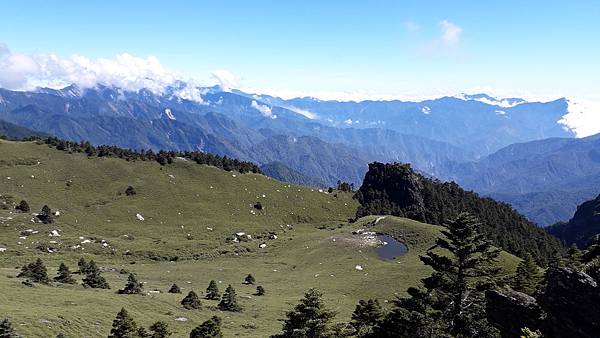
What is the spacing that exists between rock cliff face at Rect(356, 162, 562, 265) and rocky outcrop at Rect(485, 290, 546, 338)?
122 meters

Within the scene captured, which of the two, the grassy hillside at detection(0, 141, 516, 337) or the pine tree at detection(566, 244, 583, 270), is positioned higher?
the pine tree at detection(566, 244, 583, 270)

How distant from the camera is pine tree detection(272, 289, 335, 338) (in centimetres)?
2914

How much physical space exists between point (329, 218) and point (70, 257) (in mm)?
82469

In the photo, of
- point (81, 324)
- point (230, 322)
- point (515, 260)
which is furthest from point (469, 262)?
point (515, 260)

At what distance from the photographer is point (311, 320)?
95.6 feet

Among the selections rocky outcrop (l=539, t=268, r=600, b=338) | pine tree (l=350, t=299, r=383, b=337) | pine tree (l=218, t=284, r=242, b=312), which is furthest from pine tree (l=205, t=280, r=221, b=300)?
rocky outcrop (l=539, t=268, r=600, b=338)

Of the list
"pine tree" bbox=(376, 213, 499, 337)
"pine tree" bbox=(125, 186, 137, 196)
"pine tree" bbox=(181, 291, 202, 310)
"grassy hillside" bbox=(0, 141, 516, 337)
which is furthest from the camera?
"pine tree" bbox=(125, 186, 137, 196)

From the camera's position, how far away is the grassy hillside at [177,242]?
1795 inches

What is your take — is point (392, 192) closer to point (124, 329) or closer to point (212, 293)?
point (212, 293)

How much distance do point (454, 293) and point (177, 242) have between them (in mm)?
73037

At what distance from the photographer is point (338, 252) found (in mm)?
93125

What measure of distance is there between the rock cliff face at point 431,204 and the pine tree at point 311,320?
397 feet

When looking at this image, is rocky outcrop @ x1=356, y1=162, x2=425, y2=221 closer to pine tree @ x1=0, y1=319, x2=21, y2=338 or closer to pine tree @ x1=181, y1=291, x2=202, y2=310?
pine tree @ x1=181, y1=291, x2=202, y2=310

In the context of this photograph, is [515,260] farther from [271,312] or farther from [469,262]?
[469,262]
